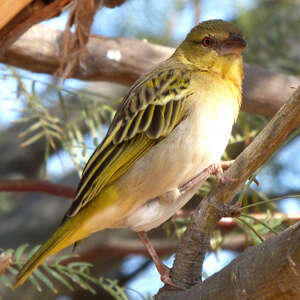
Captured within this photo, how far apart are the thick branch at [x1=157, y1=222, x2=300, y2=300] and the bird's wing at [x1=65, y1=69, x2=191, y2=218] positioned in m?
0.83

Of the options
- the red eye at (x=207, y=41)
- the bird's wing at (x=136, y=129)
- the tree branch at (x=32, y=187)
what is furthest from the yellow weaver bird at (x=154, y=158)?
the tree branch at (x=32, y=187)

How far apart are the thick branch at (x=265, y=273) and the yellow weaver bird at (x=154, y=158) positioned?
0.60 m

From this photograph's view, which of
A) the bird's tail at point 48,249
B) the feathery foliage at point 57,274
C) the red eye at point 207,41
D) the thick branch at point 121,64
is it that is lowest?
the feathery foliage at point 57,274

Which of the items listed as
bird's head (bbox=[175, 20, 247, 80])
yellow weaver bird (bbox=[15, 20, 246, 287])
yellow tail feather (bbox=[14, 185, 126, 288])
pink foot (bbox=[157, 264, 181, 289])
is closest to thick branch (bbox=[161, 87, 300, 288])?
pink foot (bbox=[157, 264, 181, 289])

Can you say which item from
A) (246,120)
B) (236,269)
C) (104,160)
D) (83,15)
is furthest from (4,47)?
(246,120)

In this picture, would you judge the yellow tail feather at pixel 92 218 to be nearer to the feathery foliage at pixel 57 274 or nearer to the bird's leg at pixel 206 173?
the feathery foliage at pixel 57 274

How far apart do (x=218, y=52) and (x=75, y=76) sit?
0.96 m

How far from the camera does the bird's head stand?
10.5ft

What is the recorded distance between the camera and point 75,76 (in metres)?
3.84

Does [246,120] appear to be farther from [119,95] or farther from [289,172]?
[119,95]

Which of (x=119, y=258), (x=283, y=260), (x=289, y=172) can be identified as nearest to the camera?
(x=283, y=260)

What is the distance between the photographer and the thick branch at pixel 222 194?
214 centimetres

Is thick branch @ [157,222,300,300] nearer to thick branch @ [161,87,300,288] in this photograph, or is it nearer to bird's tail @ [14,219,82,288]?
thick branch @ [161,87,300,288]

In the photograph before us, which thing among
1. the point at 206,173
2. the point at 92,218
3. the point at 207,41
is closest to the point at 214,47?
the point at 207,41
